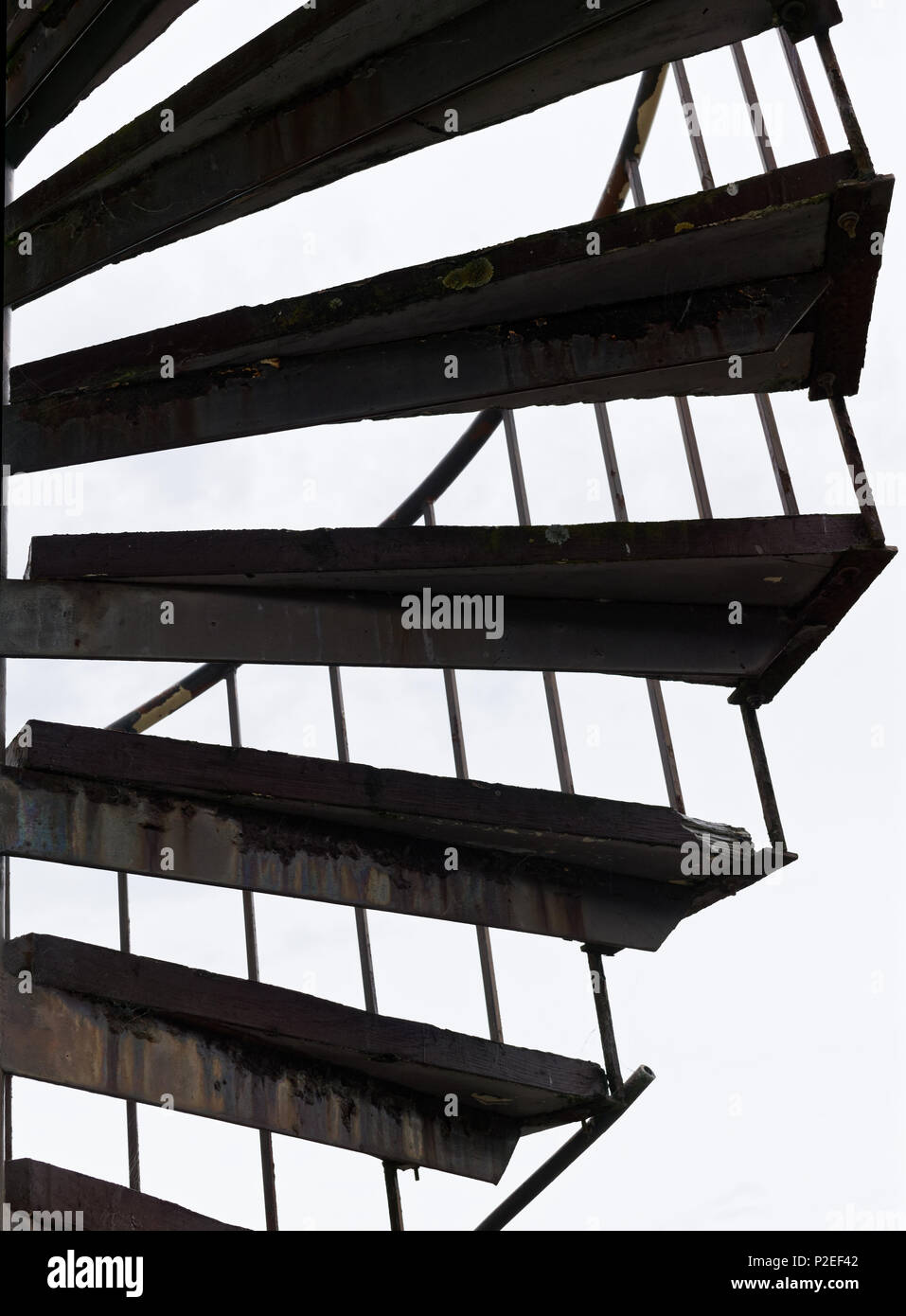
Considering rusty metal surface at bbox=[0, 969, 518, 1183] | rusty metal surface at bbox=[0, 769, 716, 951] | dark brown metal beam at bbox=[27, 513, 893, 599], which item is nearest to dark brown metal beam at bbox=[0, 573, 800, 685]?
dark brown metal beam at bbox=[27, 513, 893, 599]

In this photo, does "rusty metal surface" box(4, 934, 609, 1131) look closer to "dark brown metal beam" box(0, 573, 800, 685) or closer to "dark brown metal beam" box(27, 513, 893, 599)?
"dark brown metal beam" box(0, 573, 800, 685)

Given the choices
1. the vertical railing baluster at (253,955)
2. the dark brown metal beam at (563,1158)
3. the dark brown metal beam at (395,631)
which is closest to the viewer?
the dark brown metal beam at (395,631)

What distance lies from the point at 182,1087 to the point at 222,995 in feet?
1.71

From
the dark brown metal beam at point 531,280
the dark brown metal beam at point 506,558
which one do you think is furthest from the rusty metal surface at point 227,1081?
the dark brown metal beam at point 531,280

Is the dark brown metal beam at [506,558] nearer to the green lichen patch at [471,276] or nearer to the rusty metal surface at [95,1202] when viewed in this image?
the green lichen patch at [471,276]

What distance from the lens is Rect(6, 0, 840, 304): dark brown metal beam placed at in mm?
5469

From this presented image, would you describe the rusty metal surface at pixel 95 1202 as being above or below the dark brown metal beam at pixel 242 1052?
below

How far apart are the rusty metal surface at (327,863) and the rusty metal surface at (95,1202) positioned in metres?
1.42

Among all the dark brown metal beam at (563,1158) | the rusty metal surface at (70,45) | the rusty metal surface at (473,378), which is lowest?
the dark brown metal beam at (563,1158)

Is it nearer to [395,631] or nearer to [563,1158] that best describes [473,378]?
[395,631]

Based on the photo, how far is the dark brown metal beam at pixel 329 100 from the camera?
5.47m

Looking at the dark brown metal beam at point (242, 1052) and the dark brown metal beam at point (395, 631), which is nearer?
the dark brown metal beam at point (395, 631)

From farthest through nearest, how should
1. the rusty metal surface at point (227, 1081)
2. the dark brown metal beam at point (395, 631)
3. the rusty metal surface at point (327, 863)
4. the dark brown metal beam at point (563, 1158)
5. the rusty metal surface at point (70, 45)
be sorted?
the dark brown metal beam at point (563, 1158) → the rusty metal surface at point (227, 1081) → the rusty metal surface at point (327, 863) → the rusty metal surface at point (70, 45) → the dark brown metal beam at point (395, 631)

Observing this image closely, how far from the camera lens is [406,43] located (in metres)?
5.69
